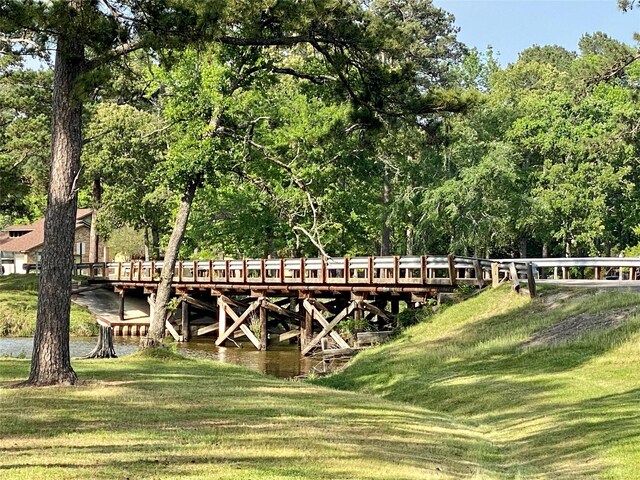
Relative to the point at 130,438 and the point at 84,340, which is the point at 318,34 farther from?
the point at 84,340

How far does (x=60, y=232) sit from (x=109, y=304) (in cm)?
4077

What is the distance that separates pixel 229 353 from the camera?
3797 cm

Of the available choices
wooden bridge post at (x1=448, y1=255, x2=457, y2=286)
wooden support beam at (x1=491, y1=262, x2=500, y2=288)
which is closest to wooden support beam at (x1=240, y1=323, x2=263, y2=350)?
wooden bridge post at (x1=448, y1=255, x2=457, y2=286)

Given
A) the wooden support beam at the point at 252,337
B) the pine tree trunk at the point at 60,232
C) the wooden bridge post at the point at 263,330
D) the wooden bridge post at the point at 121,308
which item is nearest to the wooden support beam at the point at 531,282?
the wooden bridge post at the point at 263,330

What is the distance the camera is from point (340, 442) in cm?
1118

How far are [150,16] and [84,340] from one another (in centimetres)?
3019

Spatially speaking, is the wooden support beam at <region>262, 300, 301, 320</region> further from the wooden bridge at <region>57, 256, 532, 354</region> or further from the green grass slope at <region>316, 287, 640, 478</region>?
the green grass slope at <region>316, 287, 640, 478</region>

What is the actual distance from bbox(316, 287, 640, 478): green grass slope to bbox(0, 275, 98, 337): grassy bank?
24216 millimetres

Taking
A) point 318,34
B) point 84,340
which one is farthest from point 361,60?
point 84,340

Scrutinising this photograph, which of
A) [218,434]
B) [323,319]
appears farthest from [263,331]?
[218,434]

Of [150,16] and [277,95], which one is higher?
[277,95]

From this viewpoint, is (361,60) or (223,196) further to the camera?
(223,196)

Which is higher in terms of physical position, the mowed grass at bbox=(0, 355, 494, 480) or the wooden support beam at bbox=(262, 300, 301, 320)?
the wooden support beam at bbox=(262, 300, 301, 320)

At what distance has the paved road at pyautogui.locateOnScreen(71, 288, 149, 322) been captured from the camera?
53119mm
